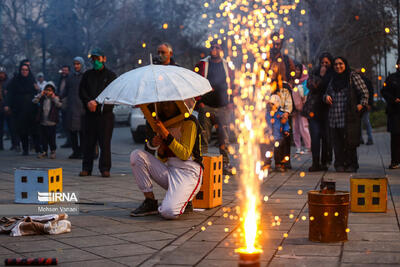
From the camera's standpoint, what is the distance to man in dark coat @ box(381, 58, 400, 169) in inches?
530

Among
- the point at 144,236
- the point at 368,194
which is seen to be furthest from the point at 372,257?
the point at 368,194

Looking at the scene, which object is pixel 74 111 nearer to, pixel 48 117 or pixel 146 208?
pixel 48 117

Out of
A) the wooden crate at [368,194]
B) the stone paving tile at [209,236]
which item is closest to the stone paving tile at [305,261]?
the stone paving tile at [209,236]

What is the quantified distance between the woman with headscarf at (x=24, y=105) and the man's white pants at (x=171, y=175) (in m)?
9.76

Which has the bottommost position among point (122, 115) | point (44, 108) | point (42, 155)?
point (122, 115)

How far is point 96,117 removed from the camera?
12.5 metres

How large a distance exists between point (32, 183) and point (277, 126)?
5194 mm

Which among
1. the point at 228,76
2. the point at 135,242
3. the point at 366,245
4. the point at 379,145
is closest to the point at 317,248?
the point at 366,245

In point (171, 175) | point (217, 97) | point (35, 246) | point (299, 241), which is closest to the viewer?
point (35, 246)

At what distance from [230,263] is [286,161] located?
775 cm

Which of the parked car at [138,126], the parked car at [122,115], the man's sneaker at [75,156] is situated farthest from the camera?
the parked car at [122,115]

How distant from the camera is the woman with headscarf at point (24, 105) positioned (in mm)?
17477

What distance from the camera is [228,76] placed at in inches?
486

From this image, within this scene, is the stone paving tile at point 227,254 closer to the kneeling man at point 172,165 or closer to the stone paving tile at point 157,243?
the stone paving tile at point 157,243
